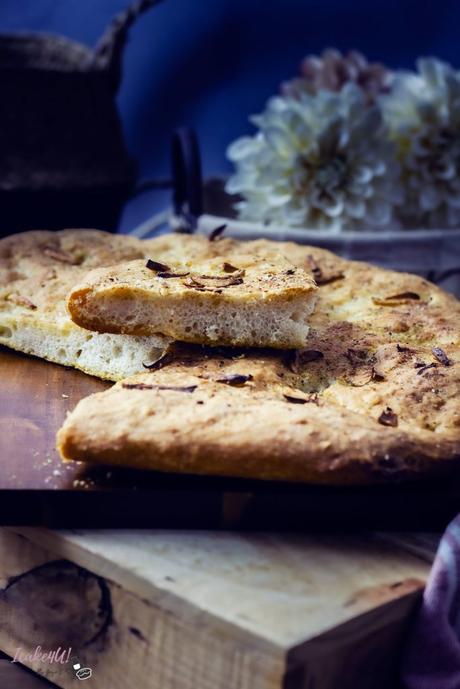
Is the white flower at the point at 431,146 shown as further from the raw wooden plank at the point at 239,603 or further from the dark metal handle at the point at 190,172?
the raw wooden plank at the point at 239,603

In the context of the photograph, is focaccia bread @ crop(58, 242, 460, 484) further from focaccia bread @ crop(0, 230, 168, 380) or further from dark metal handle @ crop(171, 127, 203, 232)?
dark metal handle @ crop(171, 127, 203, 232)

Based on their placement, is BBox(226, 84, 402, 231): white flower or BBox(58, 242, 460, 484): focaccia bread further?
BBox(226, 84, 402, 231): white flower

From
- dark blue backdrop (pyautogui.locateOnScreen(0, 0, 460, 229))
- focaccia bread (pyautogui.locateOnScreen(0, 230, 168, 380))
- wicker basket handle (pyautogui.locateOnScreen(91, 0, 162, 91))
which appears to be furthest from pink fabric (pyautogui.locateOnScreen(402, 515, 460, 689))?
dark blue backdrop (pyautogui.locateOnScreen(0, 0, 460, 229))

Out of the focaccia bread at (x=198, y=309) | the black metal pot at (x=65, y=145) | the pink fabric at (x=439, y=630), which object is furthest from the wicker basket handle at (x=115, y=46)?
the pink fabric at (x=439, y=630)

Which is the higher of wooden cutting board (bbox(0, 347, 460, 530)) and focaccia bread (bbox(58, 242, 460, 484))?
focaccia bread (bbox(58, 242, 460, 484))

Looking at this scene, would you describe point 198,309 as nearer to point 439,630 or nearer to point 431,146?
point 439,630

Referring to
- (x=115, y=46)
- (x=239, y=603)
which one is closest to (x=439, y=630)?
(x=239, y=603)
